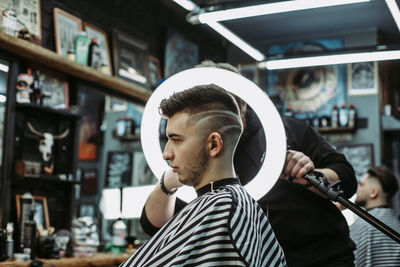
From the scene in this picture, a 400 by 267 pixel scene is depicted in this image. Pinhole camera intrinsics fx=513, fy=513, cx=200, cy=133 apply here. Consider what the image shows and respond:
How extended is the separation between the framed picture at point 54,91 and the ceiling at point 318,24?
255 cm

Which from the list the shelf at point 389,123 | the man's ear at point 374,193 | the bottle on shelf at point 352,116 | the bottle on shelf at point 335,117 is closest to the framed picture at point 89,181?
the man's ear at point 374,193

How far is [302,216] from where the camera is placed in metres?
2.16

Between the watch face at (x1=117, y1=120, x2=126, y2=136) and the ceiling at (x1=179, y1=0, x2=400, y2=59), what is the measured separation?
1.76m

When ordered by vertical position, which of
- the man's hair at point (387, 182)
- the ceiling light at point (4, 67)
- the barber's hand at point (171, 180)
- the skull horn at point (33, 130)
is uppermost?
the ceiling light at point (4, 67)

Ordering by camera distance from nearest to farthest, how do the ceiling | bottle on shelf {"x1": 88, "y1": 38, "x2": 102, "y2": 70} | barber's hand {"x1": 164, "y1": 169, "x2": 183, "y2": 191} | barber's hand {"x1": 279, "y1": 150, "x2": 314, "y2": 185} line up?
barber's hand {"x1": 279, "y1": 150, "x2": 314, "y2": 185} < barber's hand {"x1": 164, "y1": 169, "x2": 183, "y2": 191} < bottle on shelf {"x1": 88, "y1": 38, "x2": 102, "y2": 70} < the ceiling

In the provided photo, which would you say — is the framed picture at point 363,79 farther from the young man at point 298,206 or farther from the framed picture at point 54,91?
the young man at point 298,206

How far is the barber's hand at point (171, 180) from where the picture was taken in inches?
76.3

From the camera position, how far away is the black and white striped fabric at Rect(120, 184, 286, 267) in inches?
55.1

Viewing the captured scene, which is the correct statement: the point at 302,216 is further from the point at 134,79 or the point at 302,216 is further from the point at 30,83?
the point at 134,79

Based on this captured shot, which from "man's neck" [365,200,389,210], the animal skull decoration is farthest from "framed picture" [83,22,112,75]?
"man's neck" [365,200,389,210]

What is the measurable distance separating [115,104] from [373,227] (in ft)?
10.2

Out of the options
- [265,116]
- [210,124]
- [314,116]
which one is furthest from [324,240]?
[314,116]

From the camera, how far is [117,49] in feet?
17.1

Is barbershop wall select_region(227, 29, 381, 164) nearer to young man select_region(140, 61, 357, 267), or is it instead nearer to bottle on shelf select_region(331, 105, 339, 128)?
bottle on shelf select_region(331, 105, 339, 128)
